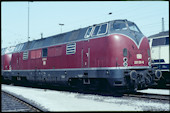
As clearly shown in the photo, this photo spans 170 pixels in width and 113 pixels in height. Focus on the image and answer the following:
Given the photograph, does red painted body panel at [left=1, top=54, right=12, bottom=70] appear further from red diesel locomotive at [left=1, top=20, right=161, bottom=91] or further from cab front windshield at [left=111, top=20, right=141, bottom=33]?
cab front windshield at [left=111, top=20, right=141, bottom=33]

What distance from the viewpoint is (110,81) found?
34.9 feet

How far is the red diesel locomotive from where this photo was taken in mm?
10695

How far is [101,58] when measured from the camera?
36.9 ft

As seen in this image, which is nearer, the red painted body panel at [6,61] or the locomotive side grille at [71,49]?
the locomotive side grille at [71,49]

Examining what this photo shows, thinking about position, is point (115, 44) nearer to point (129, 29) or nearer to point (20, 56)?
point (129, 29)

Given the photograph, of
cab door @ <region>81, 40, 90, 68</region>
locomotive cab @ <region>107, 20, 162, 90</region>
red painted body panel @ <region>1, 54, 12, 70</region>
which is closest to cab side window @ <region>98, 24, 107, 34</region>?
locomotive cab @ <region>107, 20, 162, 90</region>

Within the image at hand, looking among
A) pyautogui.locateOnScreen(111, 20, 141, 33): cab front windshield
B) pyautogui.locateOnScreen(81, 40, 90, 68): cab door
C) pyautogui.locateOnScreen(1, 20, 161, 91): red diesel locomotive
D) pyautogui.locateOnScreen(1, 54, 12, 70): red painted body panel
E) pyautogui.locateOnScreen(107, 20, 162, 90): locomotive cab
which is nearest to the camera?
pyautogui.locateOnScreen(107, 20, 162, 90): locomotive cab

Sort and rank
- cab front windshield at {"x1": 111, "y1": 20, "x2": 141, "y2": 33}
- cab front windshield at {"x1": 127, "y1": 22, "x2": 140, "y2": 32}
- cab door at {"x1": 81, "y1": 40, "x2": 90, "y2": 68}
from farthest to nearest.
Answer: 1. cab door at {"x1": 81, "y1": 40, "x2": 90, "y2": 68}
2. cab front windshield at {"x1": 127, "y1": 22, "x2": 140, "y2": 32}
3. cab front windshield at {"x1": 111, "y1": 20, "x2": 141, "y2": 33}

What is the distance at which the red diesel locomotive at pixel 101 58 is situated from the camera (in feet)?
35.1

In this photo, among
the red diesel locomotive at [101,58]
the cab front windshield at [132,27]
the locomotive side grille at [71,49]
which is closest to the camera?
the red diesel locomotive at [101,58]

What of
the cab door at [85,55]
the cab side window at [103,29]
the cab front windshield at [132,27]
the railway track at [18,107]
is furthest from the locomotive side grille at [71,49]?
the railway track at [18,107]

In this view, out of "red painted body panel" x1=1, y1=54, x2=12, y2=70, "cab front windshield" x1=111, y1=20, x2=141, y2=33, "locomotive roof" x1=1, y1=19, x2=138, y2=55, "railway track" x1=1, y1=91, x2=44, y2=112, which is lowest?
"railway track" x1=1, y1=91, x2=44, y2=112

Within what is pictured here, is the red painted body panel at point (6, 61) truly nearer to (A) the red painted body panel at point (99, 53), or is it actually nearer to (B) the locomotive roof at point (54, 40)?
(B) the locomotive roof at point (54, 40)

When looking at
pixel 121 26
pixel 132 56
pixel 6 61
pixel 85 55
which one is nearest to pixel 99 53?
pixel 85 55
